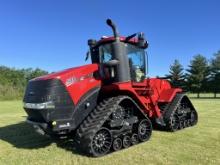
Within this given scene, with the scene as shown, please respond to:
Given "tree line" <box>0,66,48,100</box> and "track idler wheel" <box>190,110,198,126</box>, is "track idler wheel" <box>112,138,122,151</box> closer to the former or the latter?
"track idler wheel" <box>190,110,198,126</box>

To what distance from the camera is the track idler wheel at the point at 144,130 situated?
28.9 ft

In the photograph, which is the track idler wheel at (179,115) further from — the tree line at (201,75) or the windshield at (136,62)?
the tree line at (201,75)

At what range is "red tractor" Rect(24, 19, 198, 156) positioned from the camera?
7.59 meters

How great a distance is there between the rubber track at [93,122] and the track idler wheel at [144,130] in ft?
3.47

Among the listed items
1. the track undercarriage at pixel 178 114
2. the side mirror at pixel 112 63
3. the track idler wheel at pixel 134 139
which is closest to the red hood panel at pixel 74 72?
the side mirror at pixel 112 63

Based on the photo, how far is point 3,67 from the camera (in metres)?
96.1

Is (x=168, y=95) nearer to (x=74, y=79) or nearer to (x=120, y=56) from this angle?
(x=120, y=56)

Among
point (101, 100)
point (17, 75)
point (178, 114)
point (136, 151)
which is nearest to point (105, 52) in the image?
point (101, 100)

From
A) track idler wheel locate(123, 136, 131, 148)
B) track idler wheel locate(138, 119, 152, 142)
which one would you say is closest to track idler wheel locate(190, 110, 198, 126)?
track idler wheel locate(138, 119, 152, 142)

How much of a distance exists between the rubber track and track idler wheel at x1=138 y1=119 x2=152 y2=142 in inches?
41.6

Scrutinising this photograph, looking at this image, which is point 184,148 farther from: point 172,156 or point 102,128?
point 102,128

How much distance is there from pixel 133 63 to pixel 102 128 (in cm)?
273

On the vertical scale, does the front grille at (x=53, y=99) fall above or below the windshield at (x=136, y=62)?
below

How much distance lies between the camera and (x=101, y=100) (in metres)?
8.76
